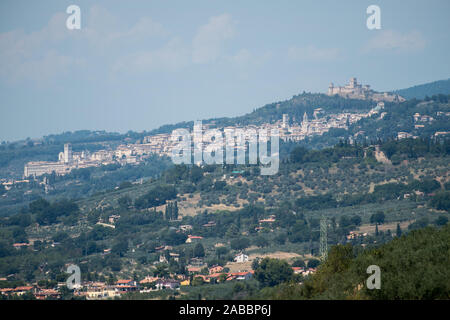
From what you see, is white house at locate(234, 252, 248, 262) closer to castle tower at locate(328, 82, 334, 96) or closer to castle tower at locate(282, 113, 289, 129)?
castle tower at locate(282, 113, 289, 129)

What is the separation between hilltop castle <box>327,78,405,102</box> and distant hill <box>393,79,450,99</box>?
69.3 ft

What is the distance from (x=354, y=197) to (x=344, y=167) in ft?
29.1

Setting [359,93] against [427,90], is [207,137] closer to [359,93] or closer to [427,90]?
[359,93]

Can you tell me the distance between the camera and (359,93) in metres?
157

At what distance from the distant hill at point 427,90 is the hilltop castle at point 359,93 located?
21111 millimetres

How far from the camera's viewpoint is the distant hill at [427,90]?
177 meters

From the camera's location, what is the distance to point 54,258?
169 ft

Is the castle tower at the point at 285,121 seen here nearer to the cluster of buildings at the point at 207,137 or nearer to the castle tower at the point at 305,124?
the cluster of buildings at the point at 207,137

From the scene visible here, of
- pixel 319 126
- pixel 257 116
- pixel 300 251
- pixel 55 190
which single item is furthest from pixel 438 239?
pixel 257 116

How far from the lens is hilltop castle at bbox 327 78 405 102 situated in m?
154

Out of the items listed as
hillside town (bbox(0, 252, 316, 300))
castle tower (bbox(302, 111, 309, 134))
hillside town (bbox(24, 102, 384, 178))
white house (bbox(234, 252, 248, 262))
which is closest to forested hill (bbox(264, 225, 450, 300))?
hillside town (bbox(0, 252, 316, 300))

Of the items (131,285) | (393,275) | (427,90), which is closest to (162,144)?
(427,90)

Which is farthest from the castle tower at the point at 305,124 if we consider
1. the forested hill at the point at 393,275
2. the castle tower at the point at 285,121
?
the forested hill at the point at 393,275

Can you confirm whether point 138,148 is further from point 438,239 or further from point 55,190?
point 438,239
